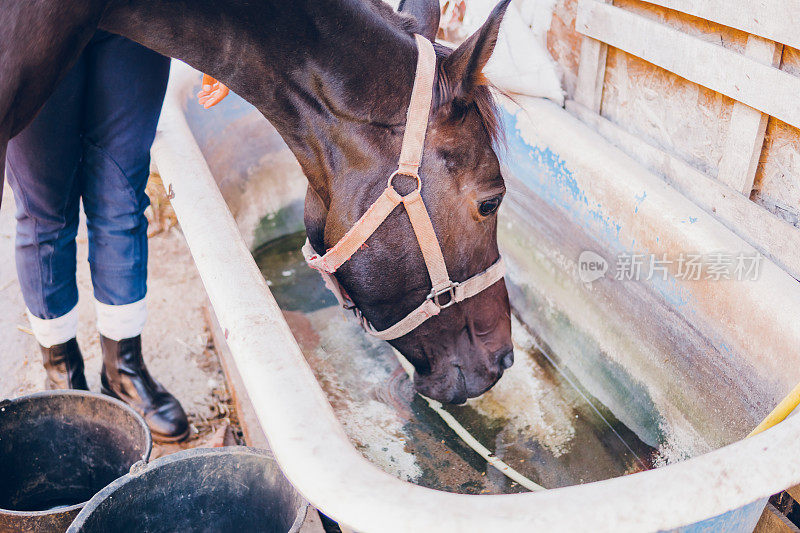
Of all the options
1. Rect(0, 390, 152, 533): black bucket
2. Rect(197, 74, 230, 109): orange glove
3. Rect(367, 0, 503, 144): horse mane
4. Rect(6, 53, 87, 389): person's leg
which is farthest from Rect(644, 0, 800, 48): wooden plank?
Rect(0, 390, 152, 533): black bucket

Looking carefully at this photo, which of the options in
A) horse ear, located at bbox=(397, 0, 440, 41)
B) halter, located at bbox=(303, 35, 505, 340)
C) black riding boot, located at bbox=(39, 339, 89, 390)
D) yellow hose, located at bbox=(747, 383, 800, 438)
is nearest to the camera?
yellow hose, located at bbox=(747, 383, 800, 438)

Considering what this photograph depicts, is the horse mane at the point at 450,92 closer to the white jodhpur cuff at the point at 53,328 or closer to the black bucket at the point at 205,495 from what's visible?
the black bucket at the point at 205,495

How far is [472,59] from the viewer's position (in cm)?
143

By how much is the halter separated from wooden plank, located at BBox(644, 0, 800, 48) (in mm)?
975

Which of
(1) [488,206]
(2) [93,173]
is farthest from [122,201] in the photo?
(1) [488,206]

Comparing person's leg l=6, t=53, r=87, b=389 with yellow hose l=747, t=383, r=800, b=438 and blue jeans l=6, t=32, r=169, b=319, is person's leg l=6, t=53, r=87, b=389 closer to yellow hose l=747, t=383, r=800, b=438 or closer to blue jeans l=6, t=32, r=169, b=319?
blue jeans l=6, t=32, r=169, b=319

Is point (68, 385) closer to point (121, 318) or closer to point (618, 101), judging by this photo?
point (121, 318)

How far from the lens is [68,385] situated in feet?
7.16

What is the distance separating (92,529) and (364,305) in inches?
30.5

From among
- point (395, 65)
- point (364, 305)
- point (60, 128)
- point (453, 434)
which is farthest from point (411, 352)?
point (60, 128)

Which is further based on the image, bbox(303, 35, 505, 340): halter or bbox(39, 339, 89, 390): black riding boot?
bbox(39, 339, 89, 390): black riding boot

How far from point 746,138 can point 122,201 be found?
1855 millimetres

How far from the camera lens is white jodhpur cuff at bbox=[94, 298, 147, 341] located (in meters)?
2.10

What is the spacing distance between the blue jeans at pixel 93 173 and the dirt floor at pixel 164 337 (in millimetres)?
556
